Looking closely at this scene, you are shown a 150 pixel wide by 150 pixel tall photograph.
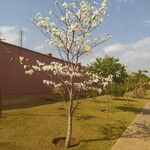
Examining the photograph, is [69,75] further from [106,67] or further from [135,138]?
[106,67]

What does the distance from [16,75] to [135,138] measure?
16.1 m

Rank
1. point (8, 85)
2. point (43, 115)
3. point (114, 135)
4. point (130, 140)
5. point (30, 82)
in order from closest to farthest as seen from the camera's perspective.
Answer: point (130, 140)
point (114, 135)
point (43, 115)
point (8, 85)
point (30, 82)

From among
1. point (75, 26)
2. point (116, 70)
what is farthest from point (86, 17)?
point (116, 70)

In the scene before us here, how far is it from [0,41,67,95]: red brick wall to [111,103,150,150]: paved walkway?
34.9 feet

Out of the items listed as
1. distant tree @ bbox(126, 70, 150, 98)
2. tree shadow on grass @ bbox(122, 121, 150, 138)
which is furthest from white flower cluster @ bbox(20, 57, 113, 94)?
distant tree @ bbox(126, 70, 150, 98)

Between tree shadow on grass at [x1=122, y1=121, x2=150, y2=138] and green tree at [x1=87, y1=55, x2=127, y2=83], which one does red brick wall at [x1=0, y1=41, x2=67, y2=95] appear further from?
tree shadow on grass at [x1=122, y1=121, x2=150, y2=138]

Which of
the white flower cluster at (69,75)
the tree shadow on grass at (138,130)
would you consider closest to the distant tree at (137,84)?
the tree shadow on grass at (138,130)

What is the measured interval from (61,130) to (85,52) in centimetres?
383

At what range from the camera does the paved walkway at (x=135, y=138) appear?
13.5 metres

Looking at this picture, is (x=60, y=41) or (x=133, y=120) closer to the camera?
(x=60, y=41)

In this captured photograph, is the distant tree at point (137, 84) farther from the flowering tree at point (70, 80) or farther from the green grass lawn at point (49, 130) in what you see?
the flowering tree at point (70, 80)

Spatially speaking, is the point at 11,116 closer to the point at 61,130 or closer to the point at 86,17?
the point at 61,130

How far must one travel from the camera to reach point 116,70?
25.5 m

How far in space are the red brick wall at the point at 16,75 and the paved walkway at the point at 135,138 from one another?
10.7 m
